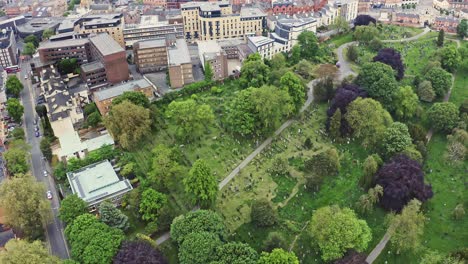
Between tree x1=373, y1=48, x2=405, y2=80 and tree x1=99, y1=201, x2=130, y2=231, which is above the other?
tree x1=373, y1=48, x2=405, y2=80

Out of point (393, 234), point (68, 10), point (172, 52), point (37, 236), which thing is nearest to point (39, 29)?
point (68, 10)

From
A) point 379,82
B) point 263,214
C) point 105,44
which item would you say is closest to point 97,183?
point 263,214

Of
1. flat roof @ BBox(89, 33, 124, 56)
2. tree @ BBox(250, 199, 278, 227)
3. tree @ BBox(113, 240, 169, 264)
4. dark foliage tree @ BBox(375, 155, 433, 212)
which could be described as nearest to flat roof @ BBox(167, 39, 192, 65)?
flat roof @ BBox(89, 33, 124, 56)

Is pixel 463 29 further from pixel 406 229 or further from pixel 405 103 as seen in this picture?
pixel 406 229

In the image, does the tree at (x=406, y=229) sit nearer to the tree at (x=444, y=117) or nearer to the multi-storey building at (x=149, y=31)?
the tree at (x=444, y=117)

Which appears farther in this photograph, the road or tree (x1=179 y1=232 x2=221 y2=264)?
the road

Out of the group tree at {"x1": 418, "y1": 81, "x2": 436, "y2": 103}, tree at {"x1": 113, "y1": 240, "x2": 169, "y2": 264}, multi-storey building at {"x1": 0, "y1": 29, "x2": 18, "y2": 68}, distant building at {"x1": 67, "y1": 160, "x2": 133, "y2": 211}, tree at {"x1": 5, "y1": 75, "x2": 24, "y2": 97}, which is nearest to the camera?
tree at {"x1": 113, "y1": 240, "x2": 169, "y2": 264}

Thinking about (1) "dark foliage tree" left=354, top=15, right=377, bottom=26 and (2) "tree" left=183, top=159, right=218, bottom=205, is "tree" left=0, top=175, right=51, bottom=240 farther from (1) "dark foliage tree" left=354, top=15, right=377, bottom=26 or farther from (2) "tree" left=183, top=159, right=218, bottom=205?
(1) "dark foliage tree" left=354, top=15, right=377, bottom=26

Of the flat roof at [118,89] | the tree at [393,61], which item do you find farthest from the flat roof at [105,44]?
the tree at [393,61]
